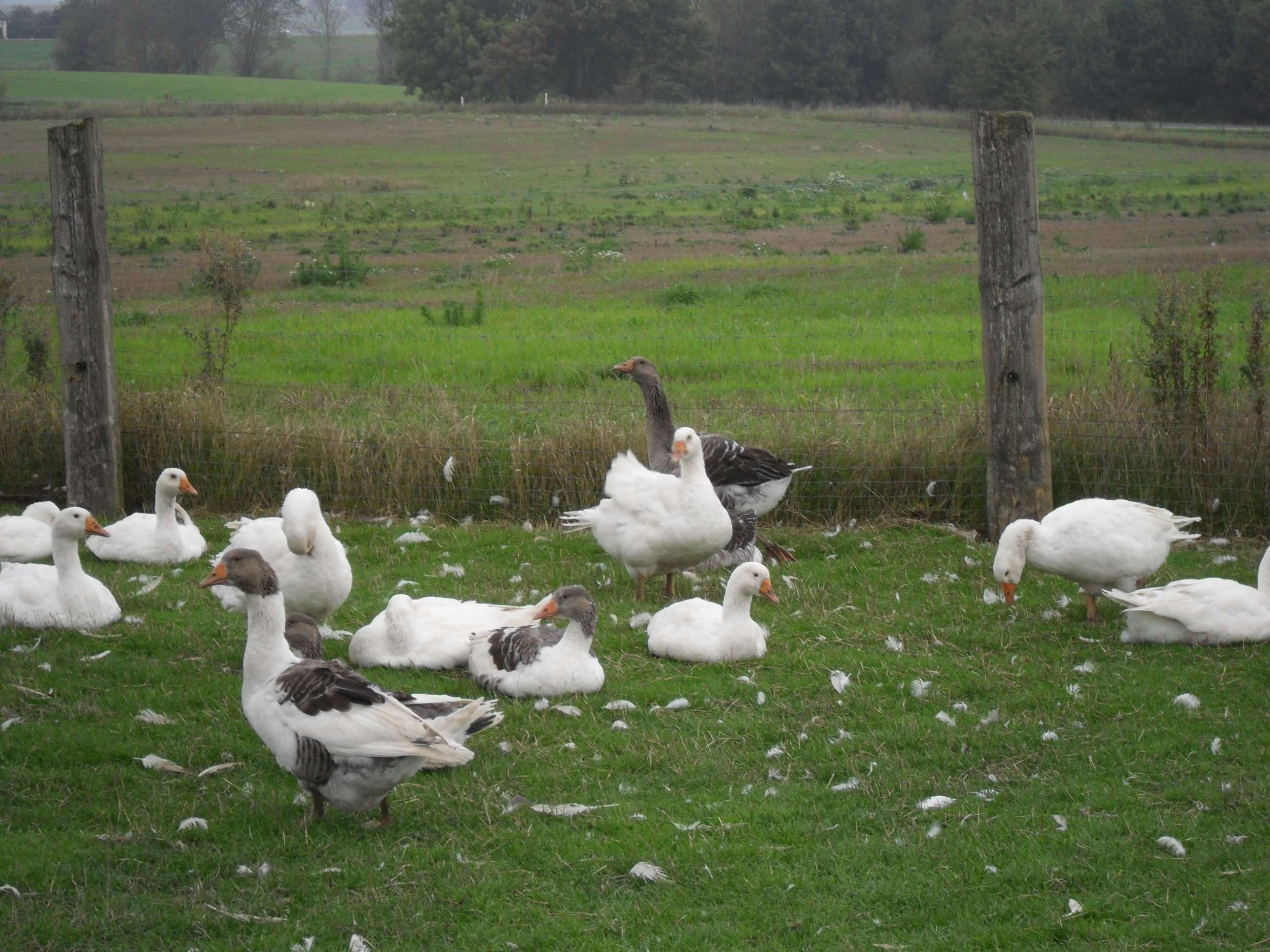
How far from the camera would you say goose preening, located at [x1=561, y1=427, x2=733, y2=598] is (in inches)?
333

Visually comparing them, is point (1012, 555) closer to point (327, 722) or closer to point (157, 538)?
point (327, 722)

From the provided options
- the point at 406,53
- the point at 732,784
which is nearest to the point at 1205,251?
the point at 732,784

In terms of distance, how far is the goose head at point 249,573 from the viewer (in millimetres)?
5656

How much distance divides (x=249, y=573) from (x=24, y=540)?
492 centimetres

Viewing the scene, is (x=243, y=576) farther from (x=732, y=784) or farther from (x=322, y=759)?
(x=732, y=784)

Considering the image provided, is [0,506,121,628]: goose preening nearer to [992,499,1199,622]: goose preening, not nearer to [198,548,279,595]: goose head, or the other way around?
[198,548,279,595]: goose head

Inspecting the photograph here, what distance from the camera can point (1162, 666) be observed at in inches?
282

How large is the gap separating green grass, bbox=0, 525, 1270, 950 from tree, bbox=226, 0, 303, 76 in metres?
47.1

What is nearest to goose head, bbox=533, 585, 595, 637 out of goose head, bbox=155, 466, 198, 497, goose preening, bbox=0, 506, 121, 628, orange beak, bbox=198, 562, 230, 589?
orange beak, bbox=198, 562, 230, 589

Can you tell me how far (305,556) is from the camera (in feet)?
24.1

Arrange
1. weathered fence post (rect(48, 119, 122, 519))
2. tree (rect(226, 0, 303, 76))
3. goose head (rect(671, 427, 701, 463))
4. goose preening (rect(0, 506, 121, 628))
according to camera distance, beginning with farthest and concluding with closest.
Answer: tree (rect(226, 0, 303, 76)), weathered fence post (rect(48, 119, 122, 519)), goose head (rect(671, 427, 701, 463)), goose preening (rect(0, 506, 121, 628))

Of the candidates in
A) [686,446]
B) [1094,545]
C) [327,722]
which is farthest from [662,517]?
[327,722]

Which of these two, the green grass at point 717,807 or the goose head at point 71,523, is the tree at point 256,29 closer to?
the goose head at point 71,523

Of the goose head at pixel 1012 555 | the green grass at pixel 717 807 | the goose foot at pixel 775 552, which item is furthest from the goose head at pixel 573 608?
the goose foot at pixel 775 552
